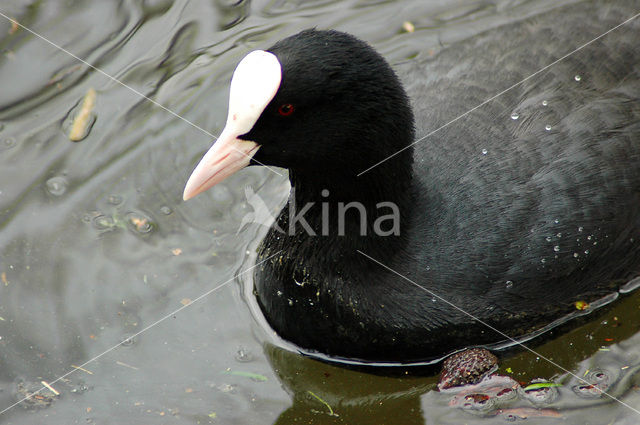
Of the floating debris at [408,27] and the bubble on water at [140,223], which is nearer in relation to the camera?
the bubble on water at [140,223]

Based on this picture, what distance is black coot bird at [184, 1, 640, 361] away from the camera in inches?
157

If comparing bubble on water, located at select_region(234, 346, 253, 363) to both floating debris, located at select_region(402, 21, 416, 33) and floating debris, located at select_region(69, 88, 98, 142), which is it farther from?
floating debris, located at select_region(402, 21, 416, 33)

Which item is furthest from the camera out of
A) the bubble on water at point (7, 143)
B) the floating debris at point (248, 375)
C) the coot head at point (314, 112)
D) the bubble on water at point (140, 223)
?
the bubble on water at point (7, 143)

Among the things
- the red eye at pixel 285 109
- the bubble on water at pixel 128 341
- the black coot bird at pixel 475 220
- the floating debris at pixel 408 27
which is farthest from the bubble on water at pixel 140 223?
the floating debris at pixel 408 27

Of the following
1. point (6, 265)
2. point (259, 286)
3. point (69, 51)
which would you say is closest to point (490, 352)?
point (259, 286)

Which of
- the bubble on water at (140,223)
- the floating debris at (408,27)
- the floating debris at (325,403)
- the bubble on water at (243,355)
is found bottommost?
the floating debris at (325,403)

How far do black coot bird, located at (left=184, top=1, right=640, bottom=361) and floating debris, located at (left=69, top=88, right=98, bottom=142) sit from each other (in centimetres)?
154

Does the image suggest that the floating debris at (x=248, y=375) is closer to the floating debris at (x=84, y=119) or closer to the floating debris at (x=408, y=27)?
the floating debris at (x=84, y=119)

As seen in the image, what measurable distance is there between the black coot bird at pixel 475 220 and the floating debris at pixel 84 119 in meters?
1.54

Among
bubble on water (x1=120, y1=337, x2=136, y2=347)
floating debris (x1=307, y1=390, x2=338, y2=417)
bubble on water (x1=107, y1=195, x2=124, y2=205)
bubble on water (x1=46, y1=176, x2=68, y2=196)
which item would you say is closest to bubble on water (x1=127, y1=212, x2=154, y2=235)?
bubble on water (x1=107, y1=195, x2=124, y2=205)

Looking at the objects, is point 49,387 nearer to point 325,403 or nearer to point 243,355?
point 243,355

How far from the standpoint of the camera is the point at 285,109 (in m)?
3.53

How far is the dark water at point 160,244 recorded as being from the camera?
4.11 m

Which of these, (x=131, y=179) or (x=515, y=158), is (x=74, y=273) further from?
(x=515, y=158)
